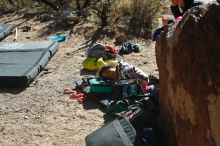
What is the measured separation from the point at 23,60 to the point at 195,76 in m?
4.01

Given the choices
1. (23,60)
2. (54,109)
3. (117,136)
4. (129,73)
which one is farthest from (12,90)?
(117,136)

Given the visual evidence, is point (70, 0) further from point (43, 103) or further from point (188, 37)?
point (188, 37)

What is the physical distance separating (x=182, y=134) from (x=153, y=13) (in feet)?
17.6

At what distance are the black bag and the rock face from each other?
14.5 inches

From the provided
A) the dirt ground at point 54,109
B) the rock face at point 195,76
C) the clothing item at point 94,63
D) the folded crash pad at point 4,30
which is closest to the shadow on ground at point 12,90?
the dirt ground at point 54,109

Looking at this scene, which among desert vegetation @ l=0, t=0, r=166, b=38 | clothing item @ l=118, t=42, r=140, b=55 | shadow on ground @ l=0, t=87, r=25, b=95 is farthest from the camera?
desert vegetation @ l=0, t=0, r=166, b=38

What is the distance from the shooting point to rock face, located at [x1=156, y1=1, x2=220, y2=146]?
9.16 feet

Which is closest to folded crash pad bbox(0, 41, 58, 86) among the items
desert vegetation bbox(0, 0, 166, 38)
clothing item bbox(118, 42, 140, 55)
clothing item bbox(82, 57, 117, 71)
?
clothing item bbox(82, 57, 117, 71)

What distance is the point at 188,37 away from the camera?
123 inches

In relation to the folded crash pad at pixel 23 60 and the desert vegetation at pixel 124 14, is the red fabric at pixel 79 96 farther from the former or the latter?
the desert vegetation at pixel 124 14

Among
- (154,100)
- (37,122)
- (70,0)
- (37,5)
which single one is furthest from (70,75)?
(37,5)

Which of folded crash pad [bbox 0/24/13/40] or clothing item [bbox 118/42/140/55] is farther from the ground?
clothing item [bbox 118/42/140/55]

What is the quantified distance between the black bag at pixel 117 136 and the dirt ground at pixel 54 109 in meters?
0.77

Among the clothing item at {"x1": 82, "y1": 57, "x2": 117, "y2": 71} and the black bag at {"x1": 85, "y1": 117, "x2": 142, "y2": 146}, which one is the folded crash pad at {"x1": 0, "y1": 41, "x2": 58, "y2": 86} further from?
the black bag at {"x1": 85, "y1": 117, "x2": 142, "y2": 146}
